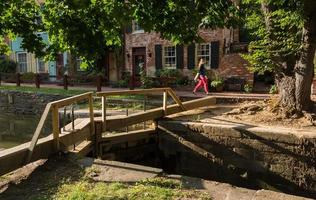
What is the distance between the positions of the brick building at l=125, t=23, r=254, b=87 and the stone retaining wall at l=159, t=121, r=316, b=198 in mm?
9441

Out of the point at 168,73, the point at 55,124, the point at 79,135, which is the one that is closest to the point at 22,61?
the point at 168,73

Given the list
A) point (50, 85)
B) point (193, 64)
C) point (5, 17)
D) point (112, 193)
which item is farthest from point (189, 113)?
point (50, 85)

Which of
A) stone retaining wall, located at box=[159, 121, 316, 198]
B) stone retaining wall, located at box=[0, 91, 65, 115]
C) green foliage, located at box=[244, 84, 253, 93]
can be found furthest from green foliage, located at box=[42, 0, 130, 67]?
stone retaining wall, located at box=[0, 91, 65, 115]

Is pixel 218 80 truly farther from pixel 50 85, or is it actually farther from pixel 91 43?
pixel 91 43

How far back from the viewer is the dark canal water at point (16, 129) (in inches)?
614

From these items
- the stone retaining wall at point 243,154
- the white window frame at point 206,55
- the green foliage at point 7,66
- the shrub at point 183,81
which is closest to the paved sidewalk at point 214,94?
the shrub at point 183,81

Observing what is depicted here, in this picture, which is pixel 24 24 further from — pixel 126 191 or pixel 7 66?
pixel 7 66

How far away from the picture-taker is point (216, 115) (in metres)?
12.1

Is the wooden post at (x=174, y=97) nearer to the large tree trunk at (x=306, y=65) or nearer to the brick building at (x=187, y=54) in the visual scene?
the large tree trunk at (x=306, y=65)

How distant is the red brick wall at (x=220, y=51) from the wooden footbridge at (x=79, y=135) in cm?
818

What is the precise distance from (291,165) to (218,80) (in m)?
11.3

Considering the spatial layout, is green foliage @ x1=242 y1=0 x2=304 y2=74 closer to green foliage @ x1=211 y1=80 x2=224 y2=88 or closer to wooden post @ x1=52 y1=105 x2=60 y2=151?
wooden post @ x1=52 y1=105 x2=60 y2=151

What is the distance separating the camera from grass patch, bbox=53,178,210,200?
5285 mm

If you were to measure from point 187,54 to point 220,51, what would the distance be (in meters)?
2.00
